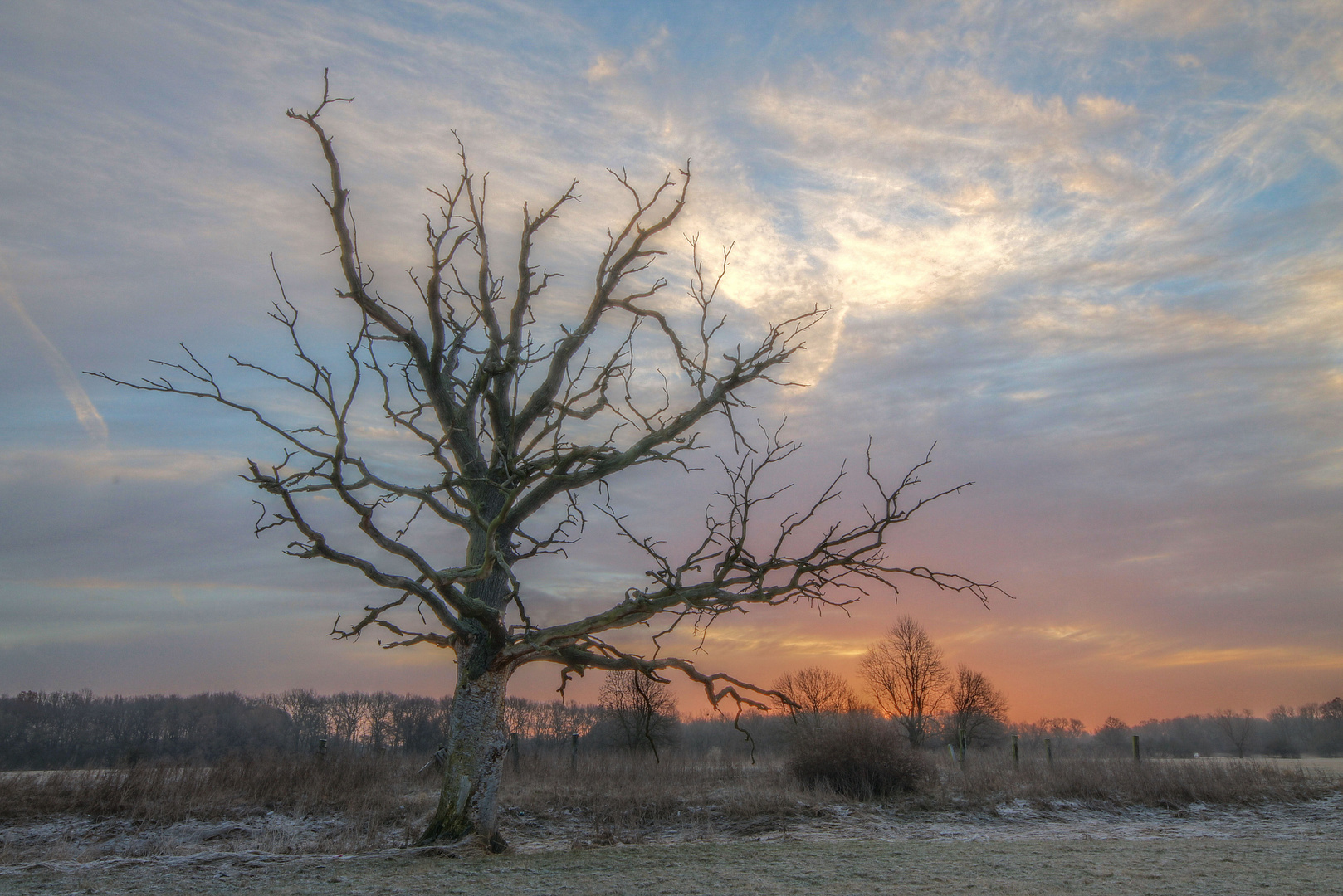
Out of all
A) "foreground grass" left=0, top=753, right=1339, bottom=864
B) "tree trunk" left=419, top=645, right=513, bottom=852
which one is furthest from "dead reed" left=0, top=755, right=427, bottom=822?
"tree trunk" left=419, top=645, right=513, bottom=852

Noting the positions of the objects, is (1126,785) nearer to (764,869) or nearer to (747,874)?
(764,869)

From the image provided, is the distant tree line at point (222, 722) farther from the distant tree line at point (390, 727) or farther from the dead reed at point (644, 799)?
the dead reed at point (644, 799)

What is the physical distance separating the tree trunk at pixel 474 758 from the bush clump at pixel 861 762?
10.5 m

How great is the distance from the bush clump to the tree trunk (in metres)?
10.5

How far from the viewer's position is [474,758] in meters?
10.3

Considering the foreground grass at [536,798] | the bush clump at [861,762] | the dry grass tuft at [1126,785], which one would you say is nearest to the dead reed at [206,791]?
the foreground grass at [536,798]

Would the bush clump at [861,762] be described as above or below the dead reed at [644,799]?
above

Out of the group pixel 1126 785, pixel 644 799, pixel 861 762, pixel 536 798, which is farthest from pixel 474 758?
pixel 1126 785

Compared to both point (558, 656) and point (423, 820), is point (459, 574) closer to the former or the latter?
point (558, 656)

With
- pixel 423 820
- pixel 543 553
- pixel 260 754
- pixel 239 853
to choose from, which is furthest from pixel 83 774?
pixel 543 553

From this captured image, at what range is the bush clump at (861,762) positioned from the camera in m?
18.5

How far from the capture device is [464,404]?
11914 mm

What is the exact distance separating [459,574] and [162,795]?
468 inches

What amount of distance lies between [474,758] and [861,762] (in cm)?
1146
